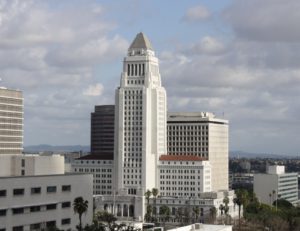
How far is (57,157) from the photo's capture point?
123 metres

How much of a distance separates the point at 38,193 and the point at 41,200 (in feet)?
4.33

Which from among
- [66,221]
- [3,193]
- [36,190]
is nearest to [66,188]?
[66,221]

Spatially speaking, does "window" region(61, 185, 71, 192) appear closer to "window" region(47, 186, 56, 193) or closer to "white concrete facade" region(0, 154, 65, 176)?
"window" region(47, 186, 56, 193)

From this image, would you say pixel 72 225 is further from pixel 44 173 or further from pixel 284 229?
pixel 284 229

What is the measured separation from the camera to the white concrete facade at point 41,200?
107 meters

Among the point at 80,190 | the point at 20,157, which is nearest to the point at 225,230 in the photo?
the point at 80,190

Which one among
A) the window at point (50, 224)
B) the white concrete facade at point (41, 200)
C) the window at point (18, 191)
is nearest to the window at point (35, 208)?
the white concrete facade at point (41, 200)

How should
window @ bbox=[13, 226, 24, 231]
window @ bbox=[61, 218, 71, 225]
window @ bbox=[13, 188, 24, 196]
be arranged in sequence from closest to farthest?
1. window @ bbox=[13, 226, 24, 231]
2. window @ bbox=[13, 188, 24, 196]
3. window @ bbox=[61, 218, 71, 225]

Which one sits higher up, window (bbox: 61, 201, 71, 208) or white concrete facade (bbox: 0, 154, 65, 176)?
white concrete facade (bbox: 0, 154, 65, 176)

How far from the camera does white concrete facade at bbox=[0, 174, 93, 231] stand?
10706 centimetres

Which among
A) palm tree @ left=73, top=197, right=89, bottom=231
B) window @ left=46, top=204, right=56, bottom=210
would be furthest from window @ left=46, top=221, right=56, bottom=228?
palm tree @ left=73, top=197, right=89, bottom=231

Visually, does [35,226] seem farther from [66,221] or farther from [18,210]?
[66,221]

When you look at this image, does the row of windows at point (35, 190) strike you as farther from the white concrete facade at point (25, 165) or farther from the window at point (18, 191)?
the white concrete facade at point (25, 165)

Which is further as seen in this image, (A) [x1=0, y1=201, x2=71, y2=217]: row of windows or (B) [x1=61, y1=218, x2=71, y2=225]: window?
(B) [x1=61, y1=218, x2=71, y2=225]: window
